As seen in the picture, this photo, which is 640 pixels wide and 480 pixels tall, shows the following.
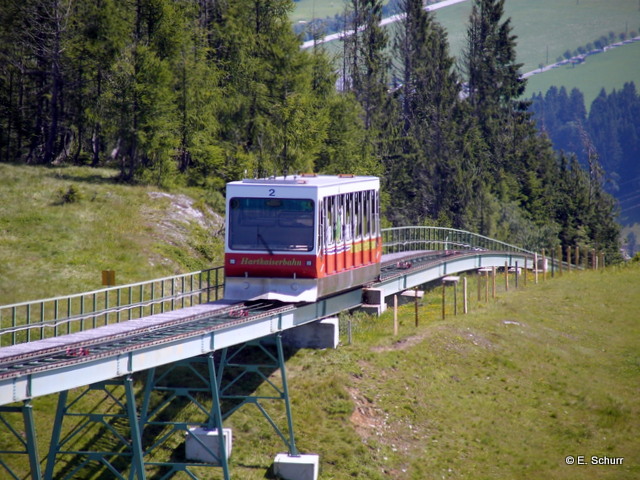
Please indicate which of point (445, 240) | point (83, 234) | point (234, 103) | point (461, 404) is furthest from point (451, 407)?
point (234, 103)

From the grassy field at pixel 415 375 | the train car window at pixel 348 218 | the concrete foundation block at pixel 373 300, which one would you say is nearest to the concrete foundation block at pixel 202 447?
the grassy field at pixel 415 375

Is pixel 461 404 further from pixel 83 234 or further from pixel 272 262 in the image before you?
pixel 83 234

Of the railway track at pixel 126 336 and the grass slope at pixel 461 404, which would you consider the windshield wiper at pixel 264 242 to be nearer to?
the railway track at pixel 126 336

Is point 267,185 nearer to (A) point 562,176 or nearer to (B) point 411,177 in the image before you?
(B) point 411,177

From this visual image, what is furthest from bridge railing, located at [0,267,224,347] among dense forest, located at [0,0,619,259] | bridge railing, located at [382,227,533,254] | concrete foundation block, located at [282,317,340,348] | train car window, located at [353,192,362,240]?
bridge railing, located at [382,227,533,254]

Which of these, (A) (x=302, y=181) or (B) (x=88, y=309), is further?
(B) (x=88, y=309)

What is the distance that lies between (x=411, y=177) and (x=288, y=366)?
53939 millimetres

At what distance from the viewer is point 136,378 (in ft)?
89.8

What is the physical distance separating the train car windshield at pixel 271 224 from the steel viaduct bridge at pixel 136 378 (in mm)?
1416

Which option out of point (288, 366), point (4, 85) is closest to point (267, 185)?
point (288, 366)

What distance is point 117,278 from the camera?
36.1m

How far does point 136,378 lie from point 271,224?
5.74 m

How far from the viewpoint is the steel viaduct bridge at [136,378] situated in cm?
1822

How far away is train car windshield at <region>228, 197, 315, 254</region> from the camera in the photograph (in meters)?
25.9
